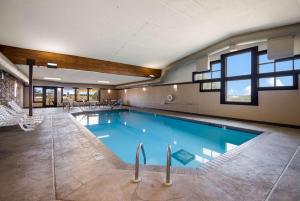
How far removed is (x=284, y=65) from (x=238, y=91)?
1.69m

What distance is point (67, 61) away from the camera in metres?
5.50

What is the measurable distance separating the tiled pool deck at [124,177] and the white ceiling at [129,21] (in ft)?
9.69

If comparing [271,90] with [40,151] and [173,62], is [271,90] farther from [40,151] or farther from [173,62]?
[40,151]

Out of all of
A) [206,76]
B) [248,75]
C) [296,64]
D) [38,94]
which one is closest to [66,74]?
[38,94]

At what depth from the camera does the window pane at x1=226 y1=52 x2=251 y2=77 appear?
573 cm

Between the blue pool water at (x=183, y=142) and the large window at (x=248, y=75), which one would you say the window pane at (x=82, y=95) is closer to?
the blue pool water at (x=183, y=142)

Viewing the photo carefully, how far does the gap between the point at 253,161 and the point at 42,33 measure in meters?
5.82

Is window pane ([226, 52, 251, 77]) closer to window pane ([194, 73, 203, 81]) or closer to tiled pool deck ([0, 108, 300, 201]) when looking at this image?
window pane ([194, 73, 203, 81])

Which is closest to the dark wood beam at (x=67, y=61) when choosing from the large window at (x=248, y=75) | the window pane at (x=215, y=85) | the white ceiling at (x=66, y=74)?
A: the white ceiling at (x=66, y=74)

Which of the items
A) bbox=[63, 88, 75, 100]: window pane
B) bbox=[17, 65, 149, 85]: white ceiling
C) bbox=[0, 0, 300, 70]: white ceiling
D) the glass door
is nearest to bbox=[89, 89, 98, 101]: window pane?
Answer: bbox=[63, 88, 75, 100]: window pane

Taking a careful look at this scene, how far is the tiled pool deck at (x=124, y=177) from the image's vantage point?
1474mm

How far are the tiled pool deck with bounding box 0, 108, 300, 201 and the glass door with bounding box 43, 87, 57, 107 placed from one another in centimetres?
1194

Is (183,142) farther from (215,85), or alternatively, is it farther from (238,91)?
(215,85)

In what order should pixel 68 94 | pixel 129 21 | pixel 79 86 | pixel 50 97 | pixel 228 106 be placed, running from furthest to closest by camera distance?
pixel 68 94
pixel 79 86
pixel 50 97
pixel 228 106
pixel 129 21
